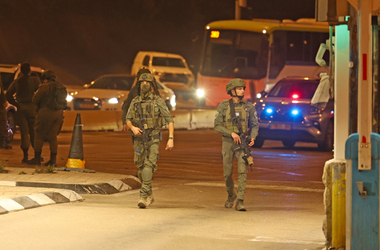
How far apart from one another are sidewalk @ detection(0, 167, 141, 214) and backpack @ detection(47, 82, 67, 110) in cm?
130

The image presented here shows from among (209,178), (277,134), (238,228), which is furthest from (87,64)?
(238,228)

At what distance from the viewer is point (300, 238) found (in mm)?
6531

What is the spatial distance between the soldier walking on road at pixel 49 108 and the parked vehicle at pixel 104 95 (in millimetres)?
11205

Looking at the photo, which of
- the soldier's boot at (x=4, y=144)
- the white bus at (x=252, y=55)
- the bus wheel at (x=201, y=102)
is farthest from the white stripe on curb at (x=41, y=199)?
the bus wheel at (x=201, y=102)

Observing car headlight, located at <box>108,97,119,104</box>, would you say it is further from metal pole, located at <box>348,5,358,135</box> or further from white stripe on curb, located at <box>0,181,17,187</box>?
metal pole, located at <box>348,5,358,135</box>

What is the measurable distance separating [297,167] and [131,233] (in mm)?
7405

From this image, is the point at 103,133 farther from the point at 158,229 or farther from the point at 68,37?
the point at 68,37

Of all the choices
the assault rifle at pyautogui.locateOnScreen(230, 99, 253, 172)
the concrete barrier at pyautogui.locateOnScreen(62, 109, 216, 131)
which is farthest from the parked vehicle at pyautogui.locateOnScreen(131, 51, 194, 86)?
the assault rifle at pyautogui.locateOnScreen(230, 99, 253, 172)

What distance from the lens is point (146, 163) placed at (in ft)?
27.4

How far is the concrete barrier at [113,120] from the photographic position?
21391mm

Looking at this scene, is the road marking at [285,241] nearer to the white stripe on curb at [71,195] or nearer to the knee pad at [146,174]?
the knee pad at [146,174]

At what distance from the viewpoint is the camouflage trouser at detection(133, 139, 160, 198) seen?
27.0 feet

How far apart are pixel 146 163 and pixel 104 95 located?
50.8 feet

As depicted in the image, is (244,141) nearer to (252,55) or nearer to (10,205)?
(10,205)
